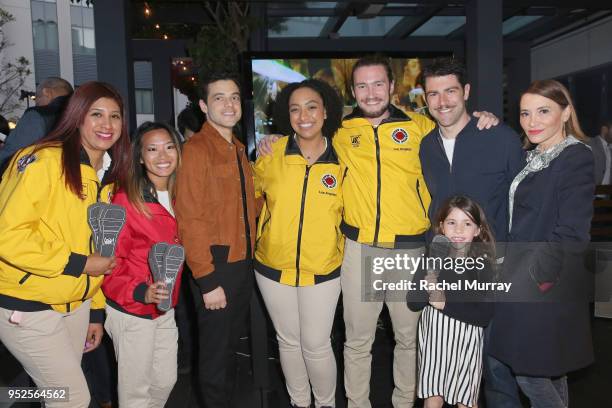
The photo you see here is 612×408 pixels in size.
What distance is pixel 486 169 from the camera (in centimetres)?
231

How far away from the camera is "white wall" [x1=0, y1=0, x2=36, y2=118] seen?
625 cm

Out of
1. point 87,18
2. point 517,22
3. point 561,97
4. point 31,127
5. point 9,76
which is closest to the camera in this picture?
point 561,97

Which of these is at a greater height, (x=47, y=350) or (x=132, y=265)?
(x=132, y=265)

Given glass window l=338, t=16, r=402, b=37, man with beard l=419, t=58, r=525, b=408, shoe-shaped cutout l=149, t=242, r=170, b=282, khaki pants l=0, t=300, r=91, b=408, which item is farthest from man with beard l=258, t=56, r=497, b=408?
glass window l=338, t=16, r=402, b=37

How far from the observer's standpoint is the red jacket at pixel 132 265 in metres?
2.08

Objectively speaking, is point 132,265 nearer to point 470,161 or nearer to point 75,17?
point 470,161

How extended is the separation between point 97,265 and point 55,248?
0.53 feet

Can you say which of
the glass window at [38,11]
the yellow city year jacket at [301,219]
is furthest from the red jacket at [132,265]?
the glass window at [38,11]

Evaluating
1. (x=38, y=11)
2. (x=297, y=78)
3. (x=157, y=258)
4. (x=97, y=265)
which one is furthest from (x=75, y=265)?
(x=38, y=11)

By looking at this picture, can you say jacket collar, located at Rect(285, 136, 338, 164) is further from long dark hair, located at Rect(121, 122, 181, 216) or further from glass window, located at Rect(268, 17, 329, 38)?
glass window, located at Rect(268, 17, 329, 38)

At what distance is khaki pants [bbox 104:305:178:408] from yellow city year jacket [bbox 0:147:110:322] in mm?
270

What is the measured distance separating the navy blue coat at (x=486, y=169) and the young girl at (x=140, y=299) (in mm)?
1301

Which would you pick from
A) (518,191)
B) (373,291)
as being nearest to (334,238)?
(373,291)

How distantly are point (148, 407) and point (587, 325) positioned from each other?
194 centimetres
